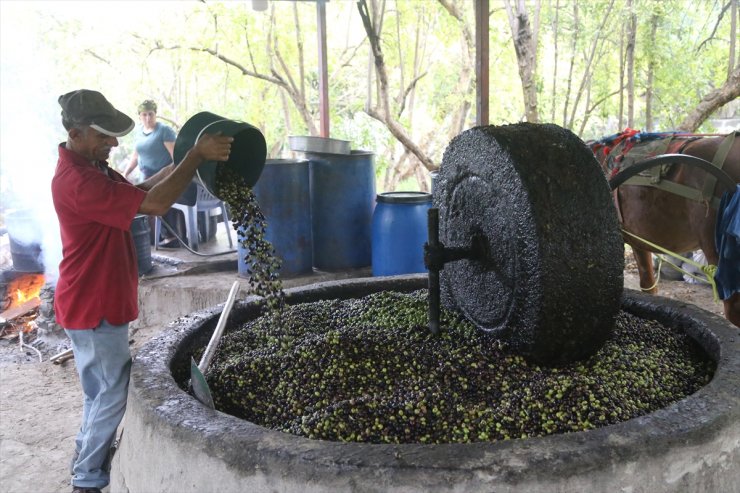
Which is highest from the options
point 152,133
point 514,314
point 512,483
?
point 152,133

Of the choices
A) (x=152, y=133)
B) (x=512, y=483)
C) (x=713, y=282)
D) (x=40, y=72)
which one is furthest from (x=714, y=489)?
(x=40, y=72)

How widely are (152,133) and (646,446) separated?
7.23 metres

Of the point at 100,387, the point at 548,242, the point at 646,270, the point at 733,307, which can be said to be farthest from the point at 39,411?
the point at 646,270

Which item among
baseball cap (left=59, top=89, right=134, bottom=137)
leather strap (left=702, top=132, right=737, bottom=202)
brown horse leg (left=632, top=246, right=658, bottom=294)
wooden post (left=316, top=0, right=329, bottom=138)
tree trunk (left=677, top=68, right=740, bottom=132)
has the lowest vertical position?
brown horse leg (left=632, top=246, right=658, bottom=294)

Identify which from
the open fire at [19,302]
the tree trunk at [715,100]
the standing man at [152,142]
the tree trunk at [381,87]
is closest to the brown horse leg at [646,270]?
the tree trunk at [715,100]

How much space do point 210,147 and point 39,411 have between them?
3536 mm

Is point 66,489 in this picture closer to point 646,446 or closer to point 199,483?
point 199,483

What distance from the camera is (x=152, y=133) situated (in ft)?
24.9

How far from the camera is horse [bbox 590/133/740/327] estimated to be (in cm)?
425

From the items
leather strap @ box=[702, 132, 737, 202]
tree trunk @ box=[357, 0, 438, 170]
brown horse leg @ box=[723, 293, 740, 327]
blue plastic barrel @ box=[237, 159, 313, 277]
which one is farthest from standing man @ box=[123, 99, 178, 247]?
brown horse leg @ box=[723, 293, 740, 327]

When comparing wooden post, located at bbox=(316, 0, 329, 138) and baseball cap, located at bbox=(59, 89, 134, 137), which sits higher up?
wooden post, located at bbox=(316, 0, 329, 138)

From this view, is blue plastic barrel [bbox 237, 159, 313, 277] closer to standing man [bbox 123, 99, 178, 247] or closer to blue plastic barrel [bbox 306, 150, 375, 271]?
blue plastic barrel [bbox 306, 150, 375, 271]

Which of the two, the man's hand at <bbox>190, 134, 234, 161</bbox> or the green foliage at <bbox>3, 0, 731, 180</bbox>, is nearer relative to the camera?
the man's hand at <bbox>190, 134, 234, 161</bbox>

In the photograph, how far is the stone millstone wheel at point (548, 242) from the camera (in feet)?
7.19
